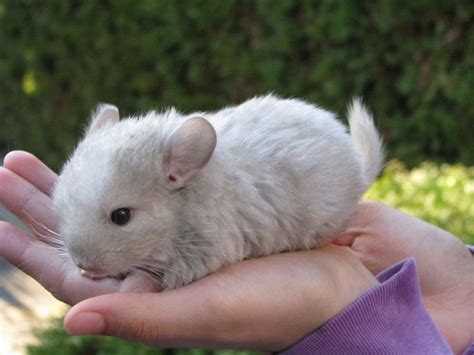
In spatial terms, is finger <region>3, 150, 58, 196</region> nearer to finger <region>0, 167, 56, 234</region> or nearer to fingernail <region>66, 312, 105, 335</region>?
finger <region>0, 167, 56, 234</region>

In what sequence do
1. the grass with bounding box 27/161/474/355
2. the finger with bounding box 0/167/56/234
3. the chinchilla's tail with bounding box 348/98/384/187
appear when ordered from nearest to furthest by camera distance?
the finger with bounding box 0/167/56/234 → the chinchilla's tail with bounding box 348/98/384/187 → the grass with bounding box 27/161/474/355

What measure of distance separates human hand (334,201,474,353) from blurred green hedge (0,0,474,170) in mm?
2985

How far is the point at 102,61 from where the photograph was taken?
8.58 m

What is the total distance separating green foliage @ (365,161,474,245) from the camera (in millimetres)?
4406

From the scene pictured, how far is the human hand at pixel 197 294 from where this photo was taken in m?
2.10

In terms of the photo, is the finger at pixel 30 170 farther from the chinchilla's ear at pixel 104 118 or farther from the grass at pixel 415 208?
the grass at pixel 415 208

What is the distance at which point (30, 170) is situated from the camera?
8.99 feet

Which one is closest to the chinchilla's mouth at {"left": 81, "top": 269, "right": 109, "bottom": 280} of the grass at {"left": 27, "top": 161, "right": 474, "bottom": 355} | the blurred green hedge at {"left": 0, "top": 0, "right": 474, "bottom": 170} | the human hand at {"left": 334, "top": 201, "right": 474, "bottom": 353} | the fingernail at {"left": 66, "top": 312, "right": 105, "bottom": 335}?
the fingernail at {"left": 66, "top": 312, "right": 105, "bottom": 335}

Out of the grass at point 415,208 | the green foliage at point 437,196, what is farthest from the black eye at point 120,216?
the green foliage at point 437,196

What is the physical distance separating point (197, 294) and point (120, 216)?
0.33m

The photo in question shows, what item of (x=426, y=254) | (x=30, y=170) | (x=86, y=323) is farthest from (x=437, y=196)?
(x=86, y=323)

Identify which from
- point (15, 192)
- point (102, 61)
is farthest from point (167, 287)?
point (102, 61)

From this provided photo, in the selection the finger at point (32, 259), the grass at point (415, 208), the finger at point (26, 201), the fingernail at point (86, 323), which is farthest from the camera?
the grass at point (415, 208)

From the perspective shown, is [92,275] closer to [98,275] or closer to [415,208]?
[98,275]
